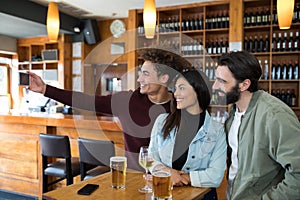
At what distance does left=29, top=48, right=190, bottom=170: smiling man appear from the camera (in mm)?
2016

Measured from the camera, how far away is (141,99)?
2.14 metres

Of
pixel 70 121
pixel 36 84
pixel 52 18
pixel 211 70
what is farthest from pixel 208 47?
pixel 36 84

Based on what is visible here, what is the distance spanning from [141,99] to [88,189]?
806 mm

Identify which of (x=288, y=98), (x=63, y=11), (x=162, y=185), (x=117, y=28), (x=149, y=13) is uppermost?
(x=63, y=11)

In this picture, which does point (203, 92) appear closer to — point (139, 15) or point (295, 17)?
point (295, 17)

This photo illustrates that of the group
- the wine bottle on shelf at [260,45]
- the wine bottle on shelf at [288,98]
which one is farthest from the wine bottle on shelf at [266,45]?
the wine bottle on shelf at [288,98]

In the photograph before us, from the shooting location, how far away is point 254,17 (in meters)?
5.02

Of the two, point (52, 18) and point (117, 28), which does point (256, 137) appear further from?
point (117, 28)

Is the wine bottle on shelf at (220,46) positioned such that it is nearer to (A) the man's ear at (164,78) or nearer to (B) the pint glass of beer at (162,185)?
(A) the man's ear at (164,78)

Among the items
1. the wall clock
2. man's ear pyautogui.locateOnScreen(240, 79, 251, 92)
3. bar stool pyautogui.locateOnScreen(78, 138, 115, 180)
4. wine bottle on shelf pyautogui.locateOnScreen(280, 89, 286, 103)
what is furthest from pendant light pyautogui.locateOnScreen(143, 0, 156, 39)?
the wall clock

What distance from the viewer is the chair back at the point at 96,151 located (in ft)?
8.43

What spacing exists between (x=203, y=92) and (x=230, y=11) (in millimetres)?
3773

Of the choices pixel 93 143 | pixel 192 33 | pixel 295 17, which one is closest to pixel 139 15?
pixel 192 33

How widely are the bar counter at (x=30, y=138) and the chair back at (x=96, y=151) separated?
1.94 ft
